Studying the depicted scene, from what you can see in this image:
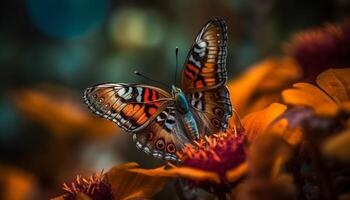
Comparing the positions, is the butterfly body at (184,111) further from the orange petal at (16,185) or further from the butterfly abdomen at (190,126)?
the orange petal at (16,185)

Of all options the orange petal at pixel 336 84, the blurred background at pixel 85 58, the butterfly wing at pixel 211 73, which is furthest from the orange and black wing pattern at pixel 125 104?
the blurred background at pixel 85 58

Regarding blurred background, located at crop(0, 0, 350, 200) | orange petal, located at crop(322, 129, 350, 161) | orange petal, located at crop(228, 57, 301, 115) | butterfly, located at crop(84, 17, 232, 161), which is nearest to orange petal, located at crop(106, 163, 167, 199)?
butterfly, located at crop(84, 17, 232, 161)

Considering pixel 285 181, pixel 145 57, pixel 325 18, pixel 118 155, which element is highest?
pixel 285 181

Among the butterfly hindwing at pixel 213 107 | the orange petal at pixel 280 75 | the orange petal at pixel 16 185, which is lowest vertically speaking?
the orange petal at pixel 16 185

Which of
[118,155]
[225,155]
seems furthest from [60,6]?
[225,155]

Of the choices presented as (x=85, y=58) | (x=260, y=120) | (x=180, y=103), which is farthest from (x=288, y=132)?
(x=85, y=58)

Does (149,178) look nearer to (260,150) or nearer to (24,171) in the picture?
(260,150)

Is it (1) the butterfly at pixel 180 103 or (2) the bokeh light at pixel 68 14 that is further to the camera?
(2) the bokeh light at pixel 68 14
